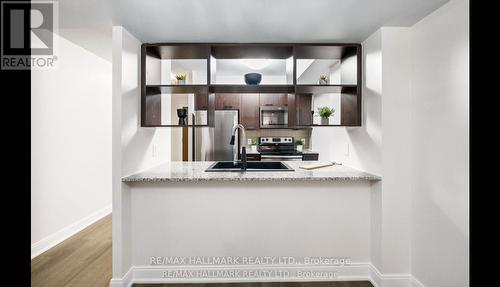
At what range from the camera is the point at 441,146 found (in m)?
1.93

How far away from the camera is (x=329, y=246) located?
96.5 inches

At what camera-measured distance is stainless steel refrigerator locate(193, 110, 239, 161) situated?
477cm

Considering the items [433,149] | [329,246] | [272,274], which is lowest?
[272,274]

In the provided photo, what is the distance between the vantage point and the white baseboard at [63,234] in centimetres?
280

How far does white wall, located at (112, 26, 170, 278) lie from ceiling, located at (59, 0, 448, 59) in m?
0.18

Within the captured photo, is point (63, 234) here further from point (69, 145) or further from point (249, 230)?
point (249, 230)

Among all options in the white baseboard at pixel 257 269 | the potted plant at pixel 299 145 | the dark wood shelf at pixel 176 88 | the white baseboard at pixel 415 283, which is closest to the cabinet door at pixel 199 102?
the potted plant at pixel 299 145

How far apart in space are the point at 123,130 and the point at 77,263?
1396 mm

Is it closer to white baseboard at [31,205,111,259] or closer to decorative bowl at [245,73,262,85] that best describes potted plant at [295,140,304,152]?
decorative bowl at [245,73,262,85]

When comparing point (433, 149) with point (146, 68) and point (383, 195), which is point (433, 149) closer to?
point (383, 195)

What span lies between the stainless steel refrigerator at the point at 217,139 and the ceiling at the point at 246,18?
2.38 metres
